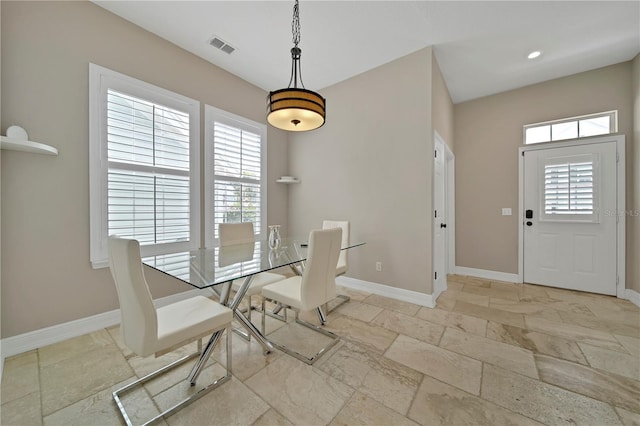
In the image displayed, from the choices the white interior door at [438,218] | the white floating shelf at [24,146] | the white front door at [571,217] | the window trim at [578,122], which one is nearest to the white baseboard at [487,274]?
the white front door at [571,217]

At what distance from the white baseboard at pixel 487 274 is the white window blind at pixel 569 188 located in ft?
3.63

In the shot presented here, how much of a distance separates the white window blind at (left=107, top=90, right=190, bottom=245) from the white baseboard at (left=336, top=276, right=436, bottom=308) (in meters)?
2.28

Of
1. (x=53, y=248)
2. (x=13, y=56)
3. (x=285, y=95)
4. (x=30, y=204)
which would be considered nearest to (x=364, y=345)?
(x=285, y=95)

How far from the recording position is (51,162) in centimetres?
204

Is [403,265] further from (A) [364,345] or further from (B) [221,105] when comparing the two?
(B) [221,105]

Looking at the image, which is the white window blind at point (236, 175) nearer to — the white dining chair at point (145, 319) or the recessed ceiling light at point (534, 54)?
the white dining chair at point (145, 319)

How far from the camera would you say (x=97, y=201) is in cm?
225

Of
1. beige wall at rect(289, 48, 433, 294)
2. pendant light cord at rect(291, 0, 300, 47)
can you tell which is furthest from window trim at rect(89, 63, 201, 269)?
beige wall at rect(289, 48, 433, 294)

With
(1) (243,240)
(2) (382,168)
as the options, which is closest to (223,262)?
(1) (243,240)

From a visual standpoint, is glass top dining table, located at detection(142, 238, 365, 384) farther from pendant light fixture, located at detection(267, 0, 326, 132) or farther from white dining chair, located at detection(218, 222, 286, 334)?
pendant light fixture, located at detection(267, 0, 326, 132)

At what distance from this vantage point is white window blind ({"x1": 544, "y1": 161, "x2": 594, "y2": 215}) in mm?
3279

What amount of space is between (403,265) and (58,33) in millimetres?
4117

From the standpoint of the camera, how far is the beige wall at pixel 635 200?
290cm

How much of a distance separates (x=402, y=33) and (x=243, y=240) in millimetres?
2970
